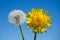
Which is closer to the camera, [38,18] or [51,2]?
[38,18]

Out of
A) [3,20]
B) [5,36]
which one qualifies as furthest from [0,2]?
[5,36]

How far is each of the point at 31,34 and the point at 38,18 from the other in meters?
0.15

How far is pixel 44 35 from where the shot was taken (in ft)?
3.83

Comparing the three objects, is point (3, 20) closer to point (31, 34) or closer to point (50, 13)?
point (31, 34)

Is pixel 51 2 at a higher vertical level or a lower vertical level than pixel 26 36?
higher

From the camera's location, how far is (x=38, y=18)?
1.04 meters

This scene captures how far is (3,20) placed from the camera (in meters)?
1.16

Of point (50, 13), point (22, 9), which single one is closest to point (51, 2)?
point (50, 13)

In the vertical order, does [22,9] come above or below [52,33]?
above

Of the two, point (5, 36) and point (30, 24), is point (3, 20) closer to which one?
point (5, 36)

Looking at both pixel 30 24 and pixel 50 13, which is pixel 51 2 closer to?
pixel 50 13

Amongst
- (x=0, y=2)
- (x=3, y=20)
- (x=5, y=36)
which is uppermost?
(x=0, y=2)

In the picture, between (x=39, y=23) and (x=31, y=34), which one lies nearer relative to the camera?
(x=39, y=23)

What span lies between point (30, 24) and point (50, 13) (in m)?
0.22
